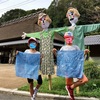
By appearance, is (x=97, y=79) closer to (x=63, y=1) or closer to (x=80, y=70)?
(x=80, y=70)

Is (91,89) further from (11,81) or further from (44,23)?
(11,81)

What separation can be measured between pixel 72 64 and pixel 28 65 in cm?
133

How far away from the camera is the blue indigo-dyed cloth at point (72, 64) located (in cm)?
571

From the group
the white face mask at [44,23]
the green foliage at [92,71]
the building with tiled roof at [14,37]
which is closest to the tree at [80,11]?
the building with tiled roof at [14,37]

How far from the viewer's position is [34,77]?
20.2 feet

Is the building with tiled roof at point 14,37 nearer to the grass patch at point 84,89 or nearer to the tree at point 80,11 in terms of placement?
the tree at point 80,11

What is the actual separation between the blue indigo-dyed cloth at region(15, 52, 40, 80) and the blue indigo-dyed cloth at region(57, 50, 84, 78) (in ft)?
2.37

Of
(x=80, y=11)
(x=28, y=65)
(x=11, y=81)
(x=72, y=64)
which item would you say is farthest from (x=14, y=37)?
(x=72, y=64)

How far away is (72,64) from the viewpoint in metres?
5.84

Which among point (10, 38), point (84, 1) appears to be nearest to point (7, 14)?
point (84, 1)

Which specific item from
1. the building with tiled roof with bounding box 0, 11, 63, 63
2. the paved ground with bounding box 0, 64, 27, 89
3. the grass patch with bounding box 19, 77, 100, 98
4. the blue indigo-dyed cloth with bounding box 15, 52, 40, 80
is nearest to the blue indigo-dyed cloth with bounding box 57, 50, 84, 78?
the blue indigo-dyed cloth with bounding box 15, 52, 40, 80

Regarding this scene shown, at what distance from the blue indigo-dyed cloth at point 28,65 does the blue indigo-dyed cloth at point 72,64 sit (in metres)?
0.72

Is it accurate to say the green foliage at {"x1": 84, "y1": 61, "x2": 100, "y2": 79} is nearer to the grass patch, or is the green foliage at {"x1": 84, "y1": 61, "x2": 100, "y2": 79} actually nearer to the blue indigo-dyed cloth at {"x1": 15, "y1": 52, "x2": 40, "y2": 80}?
the grass patch

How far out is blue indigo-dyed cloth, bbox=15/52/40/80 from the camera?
20.6ft
